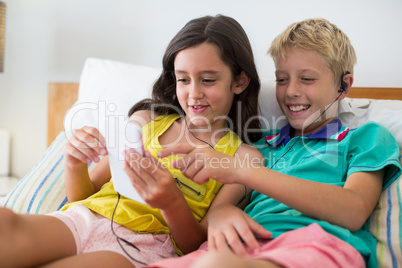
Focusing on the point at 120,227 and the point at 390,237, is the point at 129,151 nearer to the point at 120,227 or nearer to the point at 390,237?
the point at 120,227

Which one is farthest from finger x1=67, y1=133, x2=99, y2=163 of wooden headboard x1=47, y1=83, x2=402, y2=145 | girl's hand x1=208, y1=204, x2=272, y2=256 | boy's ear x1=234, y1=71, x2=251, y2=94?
wooden headboard x1=47, y1=83, x2=402, y2=145

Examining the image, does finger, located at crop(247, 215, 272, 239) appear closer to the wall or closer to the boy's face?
the boy's face

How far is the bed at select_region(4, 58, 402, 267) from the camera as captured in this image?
84cm

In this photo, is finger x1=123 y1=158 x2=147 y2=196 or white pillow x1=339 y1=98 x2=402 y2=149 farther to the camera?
white pillow x1=339 y1=98 x2=402 y2=149

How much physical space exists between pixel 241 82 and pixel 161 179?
49 centimetres

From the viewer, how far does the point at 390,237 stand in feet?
2.68

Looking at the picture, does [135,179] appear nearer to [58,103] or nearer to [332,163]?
[332,163]

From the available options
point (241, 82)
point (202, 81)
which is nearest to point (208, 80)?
point (202, 81)

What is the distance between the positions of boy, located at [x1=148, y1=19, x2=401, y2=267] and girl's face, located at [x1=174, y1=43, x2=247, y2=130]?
0.57 ft

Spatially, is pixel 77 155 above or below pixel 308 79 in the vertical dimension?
below

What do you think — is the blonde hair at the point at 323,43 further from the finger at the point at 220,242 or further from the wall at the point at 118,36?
the finger at the point at 220,242

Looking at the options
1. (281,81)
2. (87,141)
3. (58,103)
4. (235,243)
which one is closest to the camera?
(235,243)

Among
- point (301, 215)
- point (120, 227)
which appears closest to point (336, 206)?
point (301, 215)

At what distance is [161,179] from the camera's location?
0.79 meters
